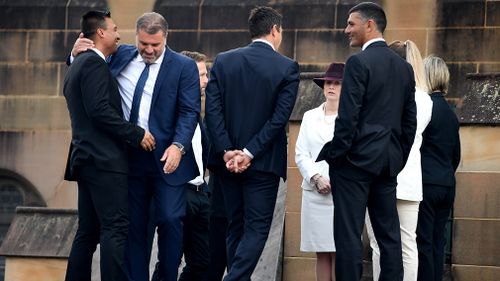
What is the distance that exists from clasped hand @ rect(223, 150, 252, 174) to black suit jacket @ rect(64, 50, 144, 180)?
607mm

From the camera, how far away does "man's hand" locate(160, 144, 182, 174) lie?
32.4ft

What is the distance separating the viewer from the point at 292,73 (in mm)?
10133

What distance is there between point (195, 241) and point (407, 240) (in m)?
1.50

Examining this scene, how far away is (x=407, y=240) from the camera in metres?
10.3

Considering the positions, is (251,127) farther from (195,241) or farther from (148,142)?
(195,241)

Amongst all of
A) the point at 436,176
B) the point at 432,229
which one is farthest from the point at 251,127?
the point at 432,229

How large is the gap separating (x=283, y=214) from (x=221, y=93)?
2.51 metres

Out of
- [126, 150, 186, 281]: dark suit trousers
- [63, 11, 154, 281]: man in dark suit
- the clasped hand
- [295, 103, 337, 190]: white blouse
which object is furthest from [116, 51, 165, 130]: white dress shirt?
[295, 103, 337, 190]: white blouse

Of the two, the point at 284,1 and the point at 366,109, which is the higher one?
the point at 284,1

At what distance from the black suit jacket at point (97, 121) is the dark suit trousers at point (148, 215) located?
0.68ft

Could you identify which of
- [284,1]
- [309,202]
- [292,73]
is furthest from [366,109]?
[284,1]

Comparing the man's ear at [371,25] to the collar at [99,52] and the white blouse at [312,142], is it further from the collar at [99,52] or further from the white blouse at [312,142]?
the collar at [99,52]

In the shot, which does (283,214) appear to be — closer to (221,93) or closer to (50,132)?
(221,93)

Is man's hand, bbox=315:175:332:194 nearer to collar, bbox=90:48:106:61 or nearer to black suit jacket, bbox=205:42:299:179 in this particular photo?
black suit jacket, bbox=205:42:299:179
